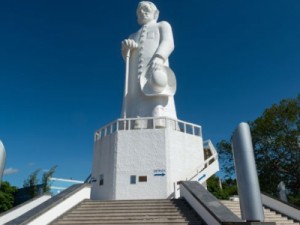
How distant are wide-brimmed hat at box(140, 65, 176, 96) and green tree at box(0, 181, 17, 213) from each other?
15871 millimetres

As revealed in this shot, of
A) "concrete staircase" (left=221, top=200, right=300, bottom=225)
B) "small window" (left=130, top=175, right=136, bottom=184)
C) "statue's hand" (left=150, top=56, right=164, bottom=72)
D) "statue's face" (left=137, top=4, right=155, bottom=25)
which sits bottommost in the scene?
"concrete staircase" (left=221, top=200, right=300, bottom=225)

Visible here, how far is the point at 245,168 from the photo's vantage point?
5.95 metres

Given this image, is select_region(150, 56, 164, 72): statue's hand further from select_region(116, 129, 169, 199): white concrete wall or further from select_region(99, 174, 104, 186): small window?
select_region(99, 174, 104, 186): small window

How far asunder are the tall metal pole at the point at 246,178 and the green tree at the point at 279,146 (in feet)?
61.2

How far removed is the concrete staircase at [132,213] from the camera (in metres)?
9.13

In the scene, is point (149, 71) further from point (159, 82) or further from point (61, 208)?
point (61, 208)

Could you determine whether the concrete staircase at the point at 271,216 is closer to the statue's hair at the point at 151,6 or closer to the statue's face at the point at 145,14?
the statue's face at the point at 145,14

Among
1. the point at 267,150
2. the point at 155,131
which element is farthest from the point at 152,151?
the point at 267,150

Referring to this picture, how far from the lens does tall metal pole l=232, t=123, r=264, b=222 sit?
5691 millimetres

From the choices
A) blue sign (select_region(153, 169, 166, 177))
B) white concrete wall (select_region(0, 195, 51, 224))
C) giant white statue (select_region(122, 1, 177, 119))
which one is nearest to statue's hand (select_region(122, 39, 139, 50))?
giant white statue (select_region(122, 1, 177, 119))

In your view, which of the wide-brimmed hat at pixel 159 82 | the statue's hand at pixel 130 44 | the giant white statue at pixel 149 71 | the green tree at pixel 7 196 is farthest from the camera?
the green tree at pixel 7 196

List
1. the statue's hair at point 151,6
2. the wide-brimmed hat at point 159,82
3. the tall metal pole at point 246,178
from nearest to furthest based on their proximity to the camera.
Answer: the tall metal pole at point 246,178, the wide-brimmed hat at point 159,82, the statue's hair at point 151,6

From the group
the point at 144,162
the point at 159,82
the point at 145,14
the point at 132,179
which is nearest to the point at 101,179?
the point at 132,179

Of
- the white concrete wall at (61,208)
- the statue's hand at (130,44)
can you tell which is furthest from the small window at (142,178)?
the statue's hand at (130,44)
